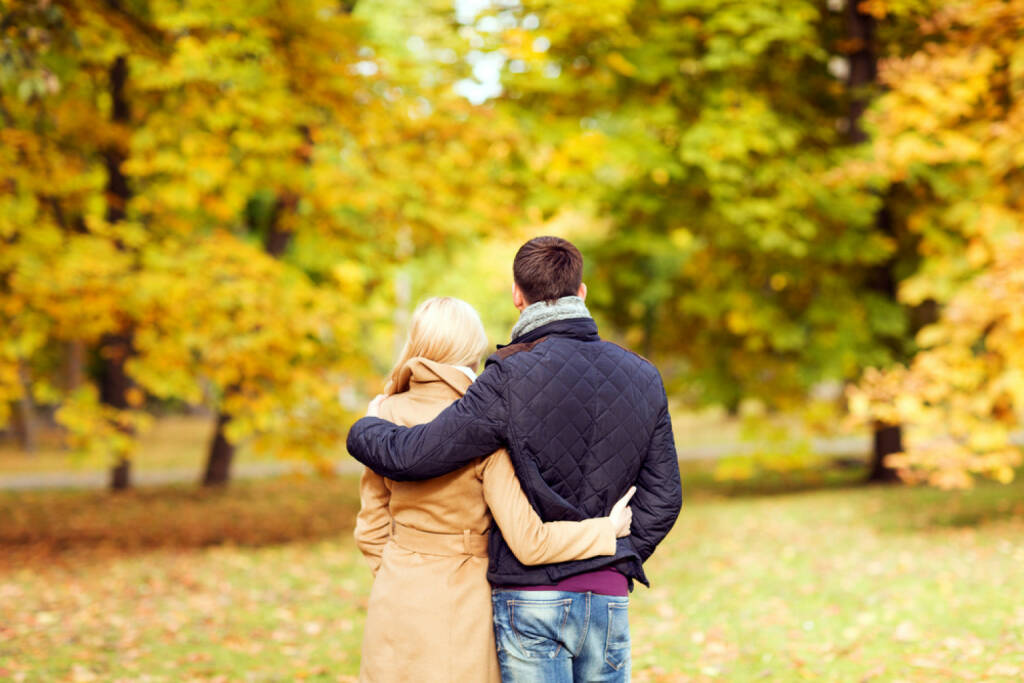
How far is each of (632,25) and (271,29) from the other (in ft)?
16.9

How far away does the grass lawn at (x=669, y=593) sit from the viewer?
5887mm

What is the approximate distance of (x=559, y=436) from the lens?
2.58 m

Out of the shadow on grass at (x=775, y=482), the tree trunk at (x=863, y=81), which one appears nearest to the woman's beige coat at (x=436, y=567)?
the tree trunk at (x=863, y=81)

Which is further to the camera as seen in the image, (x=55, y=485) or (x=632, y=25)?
(x=55, y=485)

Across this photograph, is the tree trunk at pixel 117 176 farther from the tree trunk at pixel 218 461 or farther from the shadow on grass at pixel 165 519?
the tree trunk at pixel 218 461

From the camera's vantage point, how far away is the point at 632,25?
1234cm

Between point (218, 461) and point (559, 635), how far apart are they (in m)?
14.7

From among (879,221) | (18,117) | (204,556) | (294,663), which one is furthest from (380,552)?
(879,221)

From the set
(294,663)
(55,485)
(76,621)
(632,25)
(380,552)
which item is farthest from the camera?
(55,485)

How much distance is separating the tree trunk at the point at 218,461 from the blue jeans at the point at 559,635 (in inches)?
559

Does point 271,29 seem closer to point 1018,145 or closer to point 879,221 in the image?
point 1018,145

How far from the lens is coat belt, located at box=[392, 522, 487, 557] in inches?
107

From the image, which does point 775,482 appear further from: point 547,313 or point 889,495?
point 547,313

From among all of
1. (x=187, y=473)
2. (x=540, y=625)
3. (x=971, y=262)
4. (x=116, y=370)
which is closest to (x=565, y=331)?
(x=540, y=625)
